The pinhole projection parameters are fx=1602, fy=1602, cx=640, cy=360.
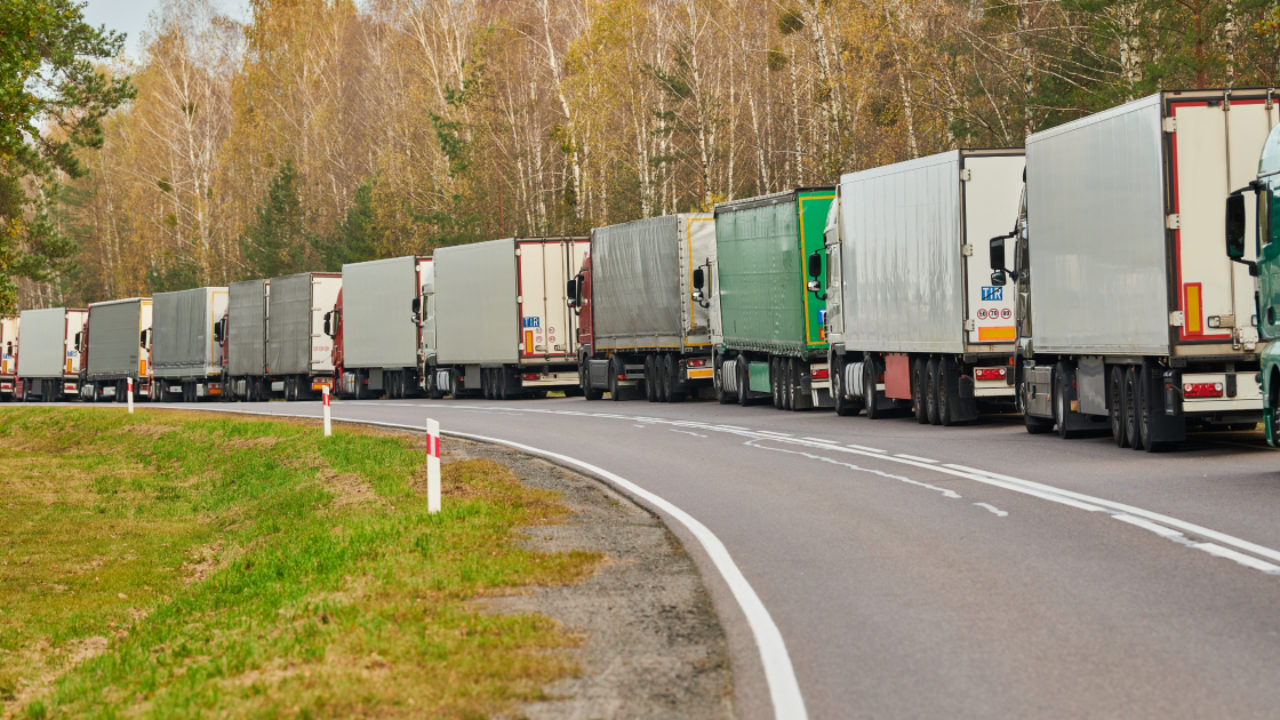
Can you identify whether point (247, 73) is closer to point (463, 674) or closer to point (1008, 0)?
point (1008, 0)

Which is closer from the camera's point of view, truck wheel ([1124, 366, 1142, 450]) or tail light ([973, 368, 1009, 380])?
truck wheel ([1124, 366, 1142, 450])

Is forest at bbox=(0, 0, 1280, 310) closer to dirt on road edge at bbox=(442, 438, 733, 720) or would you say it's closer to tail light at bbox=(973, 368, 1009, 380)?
tail light at bbox=(973, 368, 1009, 380)

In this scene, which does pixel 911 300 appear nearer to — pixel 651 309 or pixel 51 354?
pixel 651 309

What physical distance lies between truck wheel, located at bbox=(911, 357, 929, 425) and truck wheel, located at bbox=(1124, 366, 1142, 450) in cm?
617

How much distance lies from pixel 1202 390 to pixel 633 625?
32.7 ft

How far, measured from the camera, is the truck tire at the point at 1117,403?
58.3ft

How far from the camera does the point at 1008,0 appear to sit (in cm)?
3556

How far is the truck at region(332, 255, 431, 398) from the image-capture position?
45500mm

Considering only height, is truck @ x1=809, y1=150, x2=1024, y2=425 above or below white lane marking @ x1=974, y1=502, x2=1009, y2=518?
above

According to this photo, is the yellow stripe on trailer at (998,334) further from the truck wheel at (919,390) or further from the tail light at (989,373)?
the truck wheel at (919,390)

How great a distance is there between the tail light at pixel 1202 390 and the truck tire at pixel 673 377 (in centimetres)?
1888

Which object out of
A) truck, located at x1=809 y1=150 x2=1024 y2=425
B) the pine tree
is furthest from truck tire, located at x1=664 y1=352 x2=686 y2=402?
the pine tree

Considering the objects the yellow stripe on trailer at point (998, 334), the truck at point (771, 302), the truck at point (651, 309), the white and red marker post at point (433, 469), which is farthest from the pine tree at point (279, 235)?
the white and red marker post at point (433, 469)

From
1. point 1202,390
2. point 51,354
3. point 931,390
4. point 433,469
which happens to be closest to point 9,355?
point 51,354
